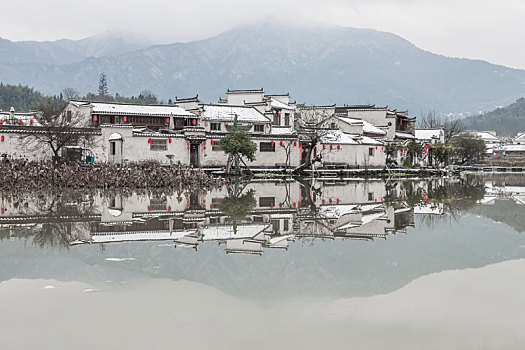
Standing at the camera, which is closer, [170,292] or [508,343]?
[508,343]

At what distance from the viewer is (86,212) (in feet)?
51.2

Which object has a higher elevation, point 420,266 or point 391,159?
point 391,159

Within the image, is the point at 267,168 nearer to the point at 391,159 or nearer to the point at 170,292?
the point at 391,159

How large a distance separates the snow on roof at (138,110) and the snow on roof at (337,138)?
10.9m

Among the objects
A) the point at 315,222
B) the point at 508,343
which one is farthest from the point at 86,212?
the point at 508,343

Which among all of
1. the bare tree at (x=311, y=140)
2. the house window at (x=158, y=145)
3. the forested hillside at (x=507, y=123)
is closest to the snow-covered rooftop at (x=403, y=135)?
the bare tree at (x=311, y=140)

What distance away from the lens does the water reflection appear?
38.8ft

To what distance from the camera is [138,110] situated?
40.7m

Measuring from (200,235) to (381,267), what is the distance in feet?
14.6

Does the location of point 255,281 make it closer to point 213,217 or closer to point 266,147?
point 213,217

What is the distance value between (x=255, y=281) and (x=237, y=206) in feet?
34.2

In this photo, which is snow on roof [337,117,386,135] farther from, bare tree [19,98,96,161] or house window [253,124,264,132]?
bare tree [19,98,96,161]

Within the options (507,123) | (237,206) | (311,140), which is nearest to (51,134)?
(237,206)

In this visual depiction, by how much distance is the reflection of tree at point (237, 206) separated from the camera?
615 inches
